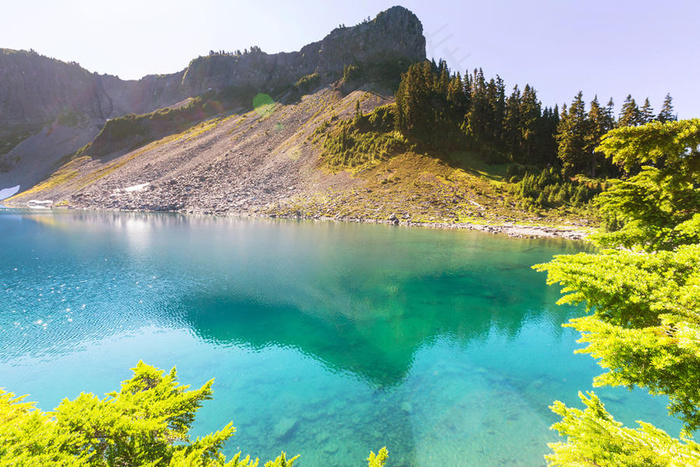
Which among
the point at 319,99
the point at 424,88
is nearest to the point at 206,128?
the point at 319,99

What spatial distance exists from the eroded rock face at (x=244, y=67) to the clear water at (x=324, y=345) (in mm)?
139320

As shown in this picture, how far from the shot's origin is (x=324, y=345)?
64.7 feet

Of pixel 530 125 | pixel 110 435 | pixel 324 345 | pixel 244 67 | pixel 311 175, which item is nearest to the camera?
pixel 110 435

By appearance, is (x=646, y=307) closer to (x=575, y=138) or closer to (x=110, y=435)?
(x=110, y=435)

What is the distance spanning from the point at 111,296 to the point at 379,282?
25.7m

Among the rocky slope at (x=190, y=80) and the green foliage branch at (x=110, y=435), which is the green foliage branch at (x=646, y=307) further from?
the rocky slope at (x=190, y=80)

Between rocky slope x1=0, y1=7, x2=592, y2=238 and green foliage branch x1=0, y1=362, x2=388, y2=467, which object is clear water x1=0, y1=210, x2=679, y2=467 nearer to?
green foliage branch x1=0, y1=362, x2=388, y2=467

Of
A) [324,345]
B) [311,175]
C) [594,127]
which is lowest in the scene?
[324,345]

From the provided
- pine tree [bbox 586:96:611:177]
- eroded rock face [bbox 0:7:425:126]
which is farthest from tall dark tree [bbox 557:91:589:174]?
eroded rock face [bbox 0:7:425:126]

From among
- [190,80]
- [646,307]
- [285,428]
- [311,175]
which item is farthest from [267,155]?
[190,80]

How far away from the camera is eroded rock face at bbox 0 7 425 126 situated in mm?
153250

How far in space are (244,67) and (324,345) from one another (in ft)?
722

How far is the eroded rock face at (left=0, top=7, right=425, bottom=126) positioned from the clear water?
5485 inches

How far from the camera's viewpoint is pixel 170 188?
340 feet
